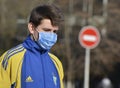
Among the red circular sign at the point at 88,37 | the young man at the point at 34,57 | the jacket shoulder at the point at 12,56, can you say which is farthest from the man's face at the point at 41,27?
the red circular sign at the point at 88,37

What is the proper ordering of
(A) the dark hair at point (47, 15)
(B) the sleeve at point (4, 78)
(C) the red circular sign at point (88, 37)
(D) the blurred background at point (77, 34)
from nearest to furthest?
(B) the sleeve at point (4, 78), (A) the dark hair at point (47, 15), (C) the red circular sign at point (88, 37), (D) the blurred background at point (77, 34)

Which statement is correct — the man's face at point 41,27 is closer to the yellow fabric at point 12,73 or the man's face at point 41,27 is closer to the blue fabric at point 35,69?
the blue fabric at point 35,69

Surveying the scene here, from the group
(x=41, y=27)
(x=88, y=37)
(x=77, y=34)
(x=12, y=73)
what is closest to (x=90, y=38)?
(x=88, y=37)

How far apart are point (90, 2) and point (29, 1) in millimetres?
4299

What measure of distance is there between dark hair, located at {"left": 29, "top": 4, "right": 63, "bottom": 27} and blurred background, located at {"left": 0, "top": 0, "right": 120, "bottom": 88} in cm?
2682

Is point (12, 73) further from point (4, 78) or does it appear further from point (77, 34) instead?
point (77, 34)

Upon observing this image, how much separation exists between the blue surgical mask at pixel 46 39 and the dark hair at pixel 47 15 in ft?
0.38

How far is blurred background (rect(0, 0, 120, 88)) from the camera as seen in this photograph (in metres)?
34.6

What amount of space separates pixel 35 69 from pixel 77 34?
30399 mm

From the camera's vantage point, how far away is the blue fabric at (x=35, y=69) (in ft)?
19.0

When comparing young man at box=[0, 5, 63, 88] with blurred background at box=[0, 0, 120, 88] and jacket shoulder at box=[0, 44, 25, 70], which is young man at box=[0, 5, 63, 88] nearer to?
jacket shoulder at box=[0, 44, 25, 70]

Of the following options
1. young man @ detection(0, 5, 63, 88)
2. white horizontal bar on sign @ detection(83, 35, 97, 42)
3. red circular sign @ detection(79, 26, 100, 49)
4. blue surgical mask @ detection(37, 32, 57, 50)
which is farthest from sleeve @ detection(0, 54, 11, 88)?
white horizontal bar on sign @ detection(83, 35, 97, 42)

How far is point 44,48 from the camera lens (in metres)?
5.83

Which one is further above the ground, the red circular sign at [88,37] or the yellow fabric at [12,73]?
the yellow fabric at [12,73]
